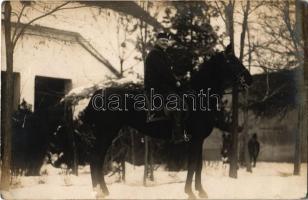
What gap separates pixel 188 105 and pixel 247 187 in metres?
1.09

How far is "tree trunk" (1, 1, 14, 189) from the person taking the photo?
4.95 m

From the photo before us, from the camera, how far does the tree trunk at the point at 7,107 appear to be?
16.3 feet

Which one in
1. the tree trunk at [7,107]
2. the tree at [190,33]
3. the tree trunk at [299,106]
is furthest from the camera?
the tree trunk at [299,106]

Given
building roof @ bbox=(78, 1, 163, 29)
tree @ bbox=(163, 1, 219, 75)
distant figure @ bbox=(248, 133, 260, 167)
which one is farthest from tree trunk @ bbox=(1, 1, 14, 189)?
distant figure @ bbox=(248, 133, 260, 167)

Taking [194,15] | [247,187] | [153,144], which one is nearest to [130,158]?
[153,144]

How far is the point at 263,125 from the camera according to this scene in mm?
5129

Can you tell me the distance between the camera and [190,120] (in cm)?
501

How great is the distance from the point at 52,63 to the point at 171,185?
180 cm

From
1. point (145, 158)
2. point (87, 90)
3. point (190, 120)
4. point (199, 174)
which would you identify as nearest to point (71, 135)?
point (87, 90)

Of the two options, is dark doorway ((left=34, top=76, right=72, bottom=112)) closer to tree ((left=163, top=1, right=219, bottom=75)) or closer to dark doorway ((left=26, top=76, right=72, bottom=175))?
dark doorway ((left=26, top=76, right=72, bottom=175))

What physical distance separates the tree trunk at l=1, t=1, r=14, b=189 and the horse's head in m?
2.21

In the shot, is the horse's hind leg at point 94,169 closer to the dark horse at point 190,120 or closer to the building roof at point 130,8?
the dark horse at point 190,120

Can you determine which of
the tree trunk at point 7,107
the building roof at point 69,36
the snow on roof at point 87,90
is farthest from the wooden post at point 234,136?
the tree trunk at point 7,107

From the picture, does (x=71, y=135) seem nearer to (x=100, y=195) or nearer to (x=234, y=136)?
(x=100, y=195)
